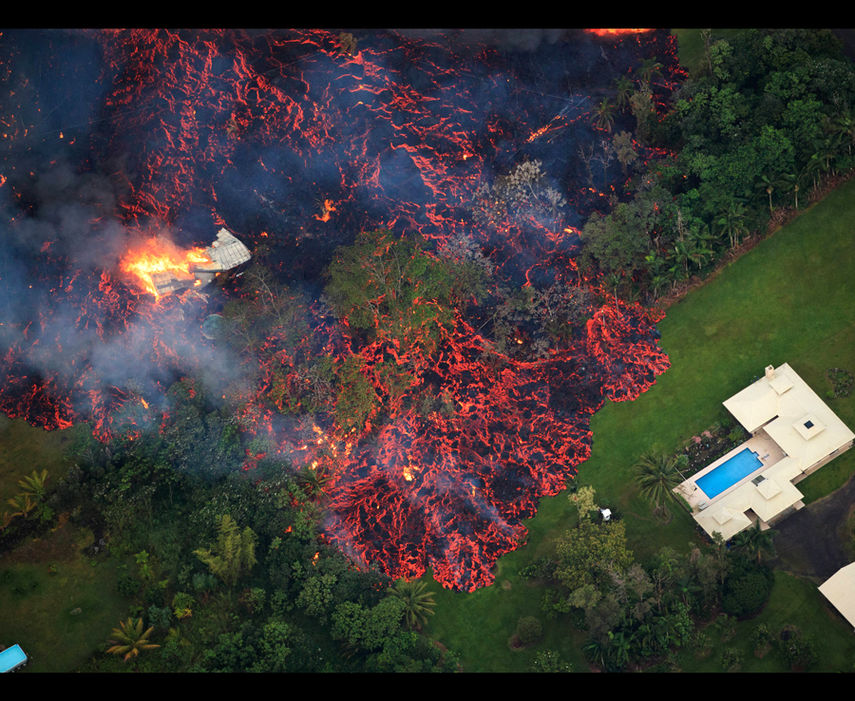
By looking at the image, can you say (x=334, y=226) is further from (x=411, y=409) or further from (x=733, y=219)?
(x=733, y=219)

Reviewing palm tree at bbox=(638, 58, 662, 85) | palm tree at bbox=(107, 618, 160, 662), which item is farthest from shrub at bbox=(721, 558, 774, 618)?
palm tree at bbox=(107, 618, 160, 662)

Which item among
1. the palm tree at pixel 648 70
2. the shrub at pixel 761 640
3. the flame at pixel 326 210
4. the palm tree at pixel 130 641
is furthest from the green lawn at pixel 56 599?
the palm tree at pixel 648 70

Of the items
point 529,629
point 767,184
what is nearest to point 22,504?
point 529,629

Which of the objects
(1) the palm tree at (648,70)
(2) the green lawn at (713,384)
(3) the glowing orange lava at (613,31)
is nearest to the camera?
(2) the green lawn at (713,384)

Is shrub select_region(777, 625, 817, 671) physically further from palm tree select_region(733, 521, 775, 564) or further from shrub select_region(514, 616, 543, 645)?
shrub select_region(514, 616, 543, 645)

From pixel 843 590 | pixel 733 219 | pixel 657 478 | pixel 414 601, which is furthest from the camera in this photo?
pixel 733 219

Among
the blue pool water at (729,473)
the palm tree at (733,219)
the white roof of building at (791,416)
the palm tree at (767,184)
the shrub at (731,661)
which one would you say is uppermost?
the palm tree at (767,184)

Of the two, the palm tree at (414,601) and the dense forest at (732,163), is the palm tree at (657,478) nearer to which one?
the dense forest at (732,163)

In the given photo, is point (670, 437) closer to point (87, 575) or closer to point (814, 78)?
point (814, 78)

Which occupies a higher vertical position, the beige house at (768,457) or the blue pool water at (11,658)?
the beige house at (768,457)
